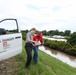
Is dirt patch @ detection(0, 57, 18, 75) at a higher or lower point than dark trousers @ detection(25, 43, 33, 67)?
lower

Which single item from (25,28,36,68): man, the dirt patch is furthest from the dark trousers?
the dirt patch

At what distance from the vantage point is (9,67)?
841cm

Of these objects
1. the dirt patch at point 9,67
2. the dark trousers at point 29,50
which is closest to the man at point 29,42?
the dark trousers at point 29,50

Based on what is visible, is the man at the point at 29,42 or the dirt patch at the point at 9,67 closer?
the man at the point at 29,42

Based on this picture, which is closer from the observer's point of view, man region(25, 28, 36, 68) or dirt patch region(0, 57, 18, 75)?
man region(25, 28, 36, 68)

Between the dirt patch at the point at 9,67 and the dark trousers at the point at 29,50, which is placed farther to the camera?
the dirt patch at the point at 9,67

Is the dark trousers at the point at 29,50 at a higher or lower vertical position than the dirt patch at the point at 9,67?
higher

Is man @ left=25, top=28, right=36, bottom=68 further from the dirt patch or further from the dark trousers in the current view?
the dirt patch

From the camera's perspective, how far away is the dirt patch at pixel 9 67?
8037 millimetres

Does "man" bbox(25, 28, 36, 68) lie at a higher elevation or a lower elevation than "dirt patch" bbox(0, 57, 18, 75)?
higher

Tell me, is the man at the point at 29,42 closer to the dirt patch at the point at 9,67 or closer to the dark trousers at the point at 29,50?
the dark trousers at the point at 29,50

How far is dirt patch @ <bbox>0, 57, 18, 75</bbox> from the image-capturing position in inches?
316

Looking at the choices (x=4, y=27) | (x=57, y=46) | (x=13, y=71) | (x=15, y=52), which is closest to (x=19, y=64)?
(x=13, y=71)

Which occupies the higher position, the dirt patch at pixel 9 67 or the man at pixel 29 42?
the man at pixel 29 42
